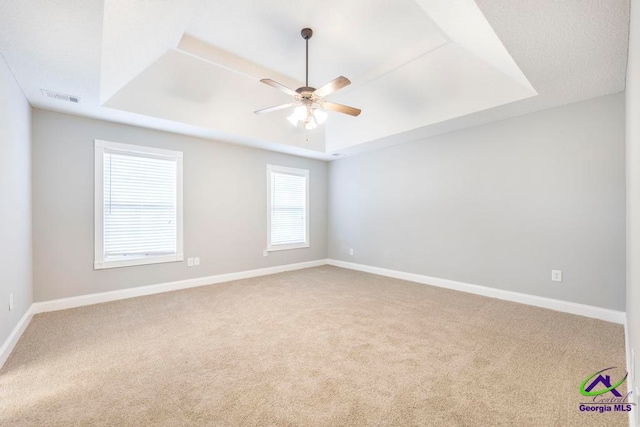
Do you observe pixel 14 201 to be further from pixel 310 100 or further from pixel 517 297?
pixel 517 297

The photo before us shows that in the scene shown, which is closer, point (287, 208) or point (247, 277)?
point (247, 277)

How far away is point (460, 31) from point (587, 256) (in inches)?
114

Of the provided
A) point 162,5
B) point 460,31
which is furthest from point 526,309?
point 162,5

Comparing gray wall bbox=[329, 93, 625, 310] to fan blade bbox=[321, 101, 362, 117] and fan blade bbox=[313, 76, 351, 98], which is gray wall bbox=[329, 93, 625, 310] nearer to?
fan blade bbox=[321, 101, 362, 117]

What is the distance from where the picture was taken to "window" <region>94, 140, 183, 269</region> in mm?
3857

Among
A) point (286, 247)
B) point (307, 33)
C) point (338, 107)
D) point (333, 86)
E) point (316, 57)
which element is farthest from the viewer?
point (286, 247)

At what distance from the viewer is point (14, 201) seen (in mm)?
2711

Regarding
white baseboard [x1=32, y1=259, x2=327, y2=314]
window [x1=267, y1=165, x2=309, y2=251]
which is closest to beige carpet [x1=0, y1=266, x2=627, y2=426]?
white baseboard [x1=32, y1=259, x2=327, y2=314]

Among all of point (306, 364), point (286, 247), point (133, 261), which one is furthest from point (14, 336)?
point (286, 247)

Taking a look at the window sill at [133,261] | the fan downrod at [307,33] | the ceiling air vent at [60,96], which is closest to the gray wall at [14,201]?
the ceiling air vent at [60,96]

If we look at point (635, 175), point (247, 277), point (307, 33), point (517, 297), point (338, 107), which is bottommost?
point (247, 277)

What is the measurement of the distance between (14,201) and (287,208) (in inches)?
154

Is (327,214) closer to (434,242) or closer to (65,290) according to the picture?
(434,242)

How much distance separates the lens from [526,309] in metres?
3.49
